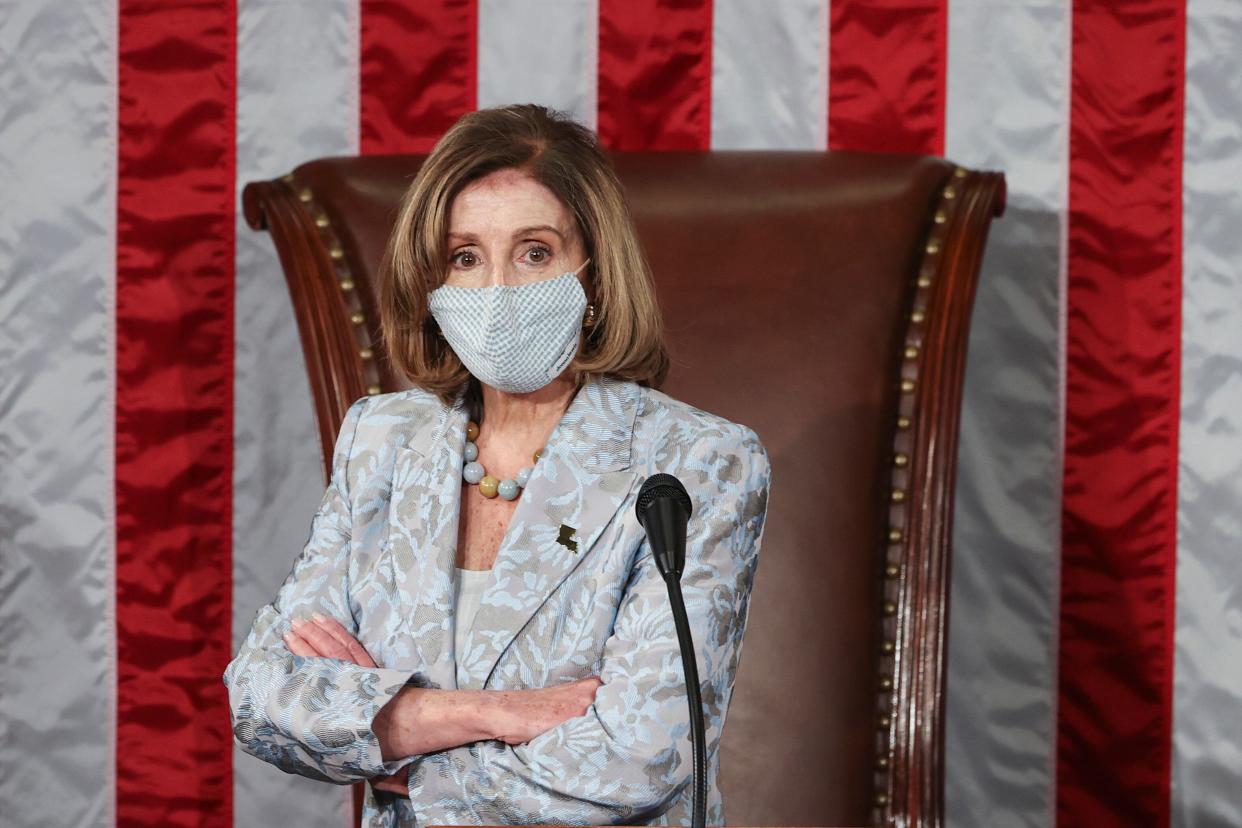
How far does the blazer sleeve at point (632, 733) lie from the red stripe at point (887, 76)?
105cm

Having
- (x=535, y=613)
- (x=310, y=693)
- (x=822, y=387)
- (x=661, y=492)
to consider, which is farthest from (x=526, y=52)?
(x=661, y=492)

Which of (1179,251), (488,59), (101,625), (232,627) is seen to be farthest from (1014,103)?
(101,625)

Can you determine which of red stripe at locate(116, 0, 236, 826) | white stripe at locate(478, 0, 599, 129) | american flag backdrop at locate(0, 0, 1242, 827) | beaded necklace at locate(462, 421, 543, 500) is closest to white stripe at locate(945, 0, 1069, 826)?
american flag backdrop at locate(0, 0, 1242, 827)

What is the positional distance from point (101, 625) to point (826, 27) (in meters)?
1.55

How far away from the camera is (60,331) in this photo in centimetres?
262

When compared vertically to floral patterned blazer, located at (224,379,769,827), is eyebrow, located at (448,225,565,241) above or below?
above

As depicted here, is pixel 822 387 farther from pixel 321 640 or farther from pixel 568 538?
pixel 321 640

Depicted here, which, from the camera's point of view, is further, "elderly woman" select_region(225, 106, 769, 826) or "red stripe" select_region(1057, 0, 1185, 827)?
"red stripe" select_region(1057, 0, 1185, 827)

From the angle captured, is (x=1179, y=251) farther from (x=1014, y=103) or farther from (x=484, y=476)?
(x=484, y=476)

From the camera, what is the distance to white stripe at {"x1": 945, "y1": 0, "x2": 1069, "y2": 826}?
252cm

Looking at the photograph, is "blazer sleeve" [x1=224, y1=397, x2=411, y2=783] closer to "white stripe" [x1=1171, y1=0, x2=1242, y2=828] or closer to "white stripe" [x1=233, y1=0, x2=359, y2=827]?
"white stripe" [x1=233, y1=0, x2=359, y2=827]

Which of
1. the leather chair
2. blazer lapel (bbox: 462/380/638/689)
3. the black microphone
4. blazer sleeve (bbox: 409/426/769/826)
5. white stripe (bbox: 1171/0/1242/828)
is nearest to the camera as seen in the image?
the black microphone

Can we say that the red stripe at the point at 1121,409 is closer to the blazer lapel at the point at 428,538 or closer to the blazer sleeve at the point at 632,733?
the blazer sleeve at the point at 632,733

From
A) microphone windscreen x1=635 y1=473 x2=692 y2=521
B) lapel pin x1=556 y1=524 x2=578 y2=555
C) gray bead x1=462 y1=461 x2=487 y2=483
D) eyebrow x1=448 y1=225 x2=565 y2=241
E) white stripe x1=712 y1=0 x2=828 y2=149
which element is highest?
white stripe x1=712 y1=0 x2=828 y2=149
